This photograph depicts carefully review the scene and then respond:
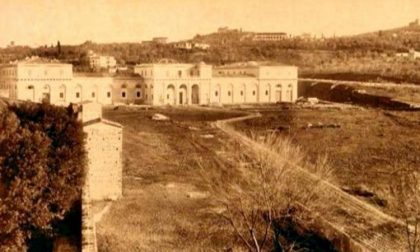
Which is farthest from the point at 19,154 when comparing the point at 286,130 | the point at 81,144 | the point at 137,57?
the point at 137,57

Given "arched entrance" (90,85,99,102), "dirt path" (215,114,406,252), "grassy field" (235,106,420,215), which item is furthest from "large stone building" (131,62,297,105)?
"dirt path" (215,114,406,252)

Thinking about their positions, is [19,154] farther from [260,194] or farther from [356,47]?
[356,47]

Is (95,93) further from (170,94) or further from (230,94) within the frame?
(230,94)

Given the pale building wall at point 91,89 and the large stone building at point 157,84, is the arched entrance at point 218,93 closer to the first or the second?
the large stone building at point 157,84

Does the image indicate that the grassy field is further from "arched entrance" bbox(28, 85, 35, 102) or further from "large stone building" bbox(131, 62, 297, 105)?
"arched entrance" bbox(28, 85, 35, 102)

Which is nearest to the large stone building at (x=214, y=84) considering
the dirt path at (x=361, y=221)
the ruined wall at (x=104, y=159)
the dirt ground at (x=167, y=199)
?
the dirt ground at (x=167, y=199)

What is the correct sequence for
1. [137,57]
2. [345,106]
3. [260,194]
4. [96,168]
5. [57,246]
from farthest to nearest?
[137,57], [345,106], [96,168], [260,194], [57,246]

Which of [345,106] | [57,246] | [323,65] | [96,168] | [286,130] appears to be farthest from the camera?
[323,65]
